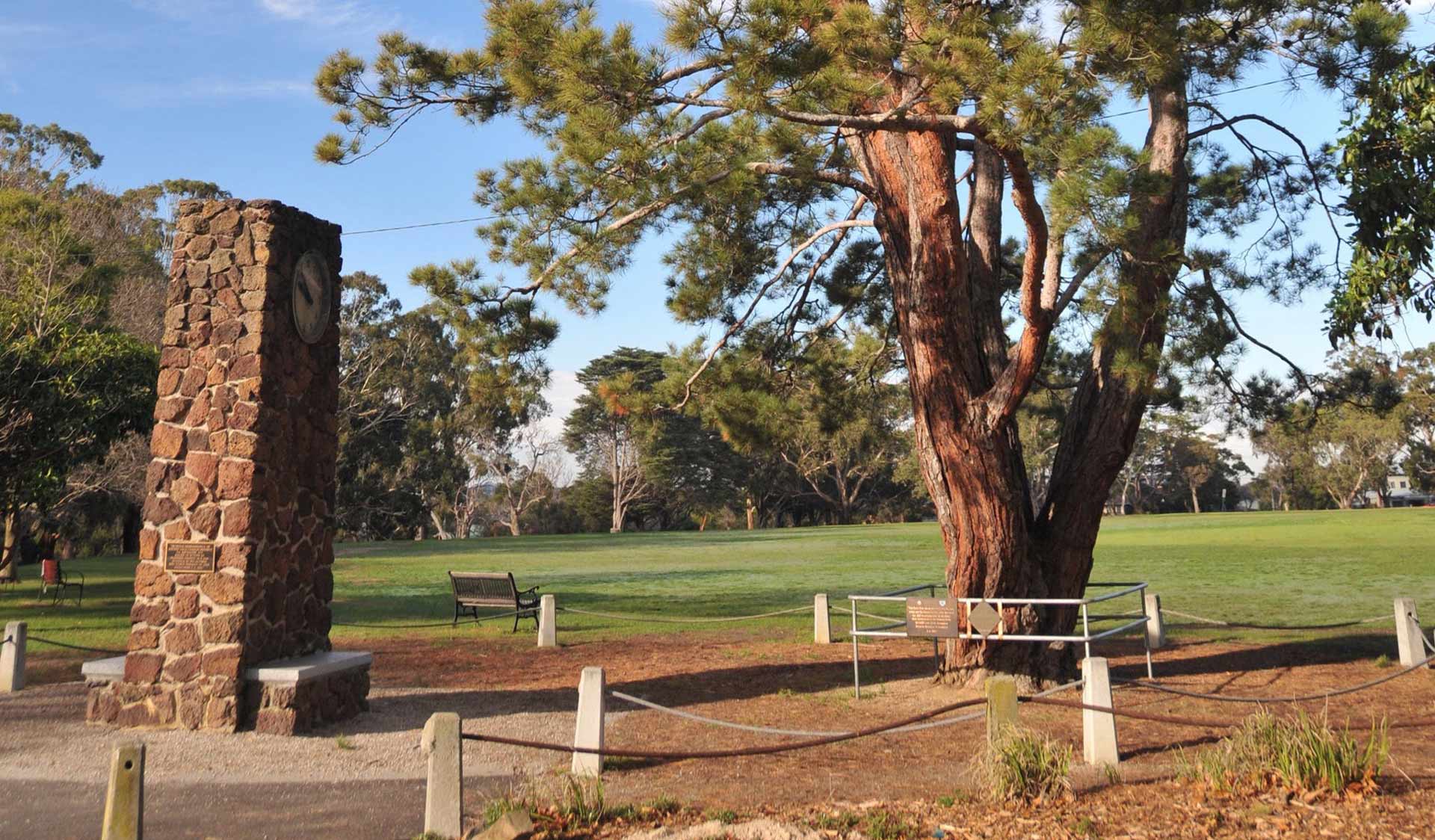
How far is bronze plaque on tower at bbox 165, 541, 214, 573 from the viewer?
25.8 ft

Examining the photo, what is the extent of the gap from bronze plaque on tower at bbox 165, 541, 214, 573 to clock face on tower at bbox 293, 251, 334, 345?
1.81 m

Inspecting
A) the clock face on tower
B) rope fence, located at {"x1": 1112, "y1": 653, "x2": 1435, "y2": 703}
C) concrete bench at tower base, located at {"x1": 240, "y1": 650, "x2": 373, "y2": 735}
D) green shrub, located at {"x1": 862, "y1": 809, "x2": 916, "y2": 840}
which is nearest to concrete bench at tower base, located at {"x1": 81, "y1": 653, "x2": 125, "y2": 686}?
concrete bench at tower base, located at {"x1": 240, "y1": 650, "x2": 373, "y2": 735}

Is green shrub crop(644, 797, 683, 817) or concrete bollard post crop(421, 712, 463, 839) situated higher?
concrete bollard post crop(421, 712, 463, 839)

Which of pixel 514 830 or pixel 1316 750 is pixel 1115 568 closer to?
pixel 1316 750

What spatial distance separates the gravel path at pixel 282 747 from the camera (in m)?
6.80

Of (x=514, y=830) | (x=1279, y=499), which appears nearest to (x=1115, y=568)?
(x=514, y=830)

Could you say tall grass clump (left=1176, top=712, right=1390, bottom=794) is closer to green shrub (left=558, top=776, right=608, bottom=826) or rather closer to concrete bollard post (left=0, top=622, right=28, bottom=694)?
green shrub (left=558, top=776, right=608, bottom=826)

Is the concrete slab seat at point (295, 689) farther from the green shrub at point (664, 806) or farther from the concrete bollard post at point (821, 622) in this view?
the concrete bollard post at point (821, 622)

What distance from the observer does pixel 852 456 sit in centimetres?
6309

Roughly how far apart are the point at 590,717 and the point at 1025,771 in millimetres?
2475

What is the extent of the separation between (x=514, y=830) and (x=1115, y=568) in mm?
22353

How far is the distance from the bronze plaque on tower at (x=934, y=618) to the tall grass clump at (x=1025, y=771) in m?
2.84

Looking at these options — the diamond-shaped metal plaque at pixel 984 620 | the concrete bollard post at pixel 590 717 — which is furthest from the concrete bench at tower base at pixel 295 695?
the diamond-shaped metal plaque at pixel 984 620

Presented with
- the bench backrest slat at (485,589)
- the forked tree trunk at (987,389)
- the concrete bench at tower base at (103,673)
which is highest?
the forked tree trunk at (987,389)
